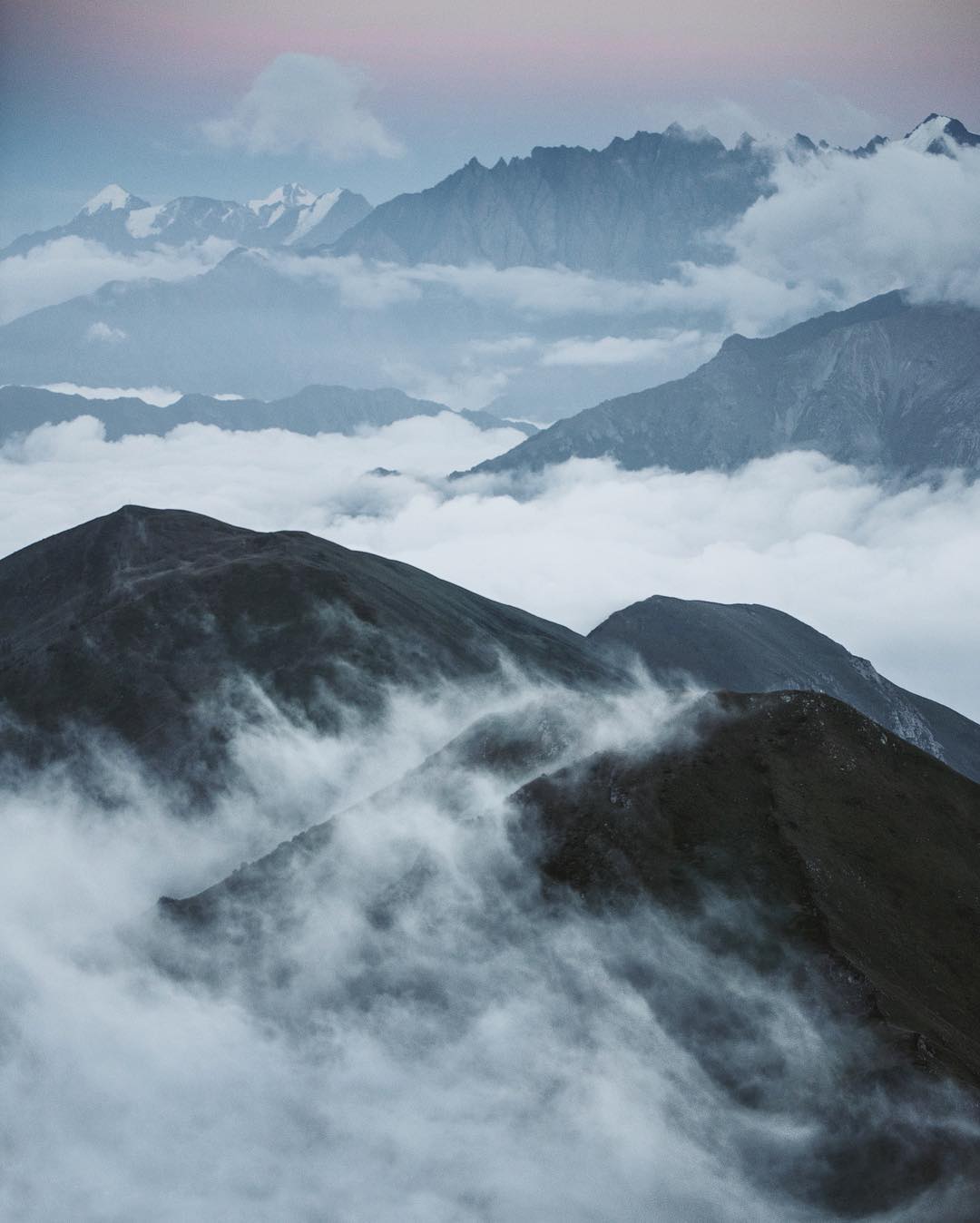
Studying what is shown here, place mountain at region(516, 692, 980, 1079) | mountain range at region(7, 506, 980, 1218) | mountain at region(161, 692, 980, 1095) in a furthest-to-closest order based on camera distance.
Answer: mountain at region(516, 692, 980, 1079) → mountain at region(161, 692, 980, 1095) → mountain range at region(7, 506, 980, 1218)

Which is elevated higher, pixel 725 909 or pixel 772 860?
pixel 772 860

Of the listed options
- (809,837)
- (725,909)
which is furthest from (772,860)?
(725,909)

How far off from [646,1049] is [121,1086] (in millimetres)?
92522

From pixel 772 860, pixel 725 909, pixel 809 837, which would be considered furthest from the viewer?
pixel 809 837

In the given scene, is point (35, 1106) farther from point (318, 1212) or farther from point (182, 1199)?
point (318, 1212)

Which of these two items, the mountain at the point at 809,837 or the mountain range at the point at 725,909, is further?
the mountain at the point at 809,837

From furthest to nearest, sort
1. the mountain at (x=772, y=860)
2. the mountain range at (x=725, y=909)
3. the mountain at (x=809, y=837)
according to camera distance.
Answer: the mountain at (x=809, y=837) → the mountain at (x=772, y=860) → the mountain range at (x=725, y=909)

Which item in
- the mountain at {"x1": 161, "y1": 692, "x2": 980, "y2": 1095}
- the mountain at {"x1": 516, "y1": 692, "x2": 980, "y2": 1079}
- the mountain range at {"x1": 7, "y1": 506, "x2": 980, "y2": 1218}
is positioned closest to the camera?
the mountain range at {"x1": 7, "y1": 506, "x2": 980, "y2": 1218}

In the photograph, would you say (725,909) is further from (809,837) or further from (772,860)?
(809,837)

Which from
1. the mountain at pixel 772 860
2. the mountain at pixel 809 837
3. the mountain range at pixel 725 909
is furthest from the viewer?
the mountain at pixel 809 837

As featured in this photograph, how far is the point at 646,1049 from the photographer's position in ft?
509

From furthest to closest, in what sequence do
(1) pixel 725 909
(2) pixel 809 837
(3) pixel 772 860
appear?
(2) pixel 809 837, (3) pixel 772 860, (1) pixel 725 909

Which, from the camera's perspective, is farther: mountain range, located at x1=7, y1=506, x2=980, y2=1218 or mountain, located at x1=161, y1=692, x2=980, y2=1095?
mountain, located at x1=161, y1=692, x2=980, y2=1095

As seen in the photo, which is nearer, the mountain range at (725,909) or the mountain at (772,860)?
the mountain range at (725,909)
